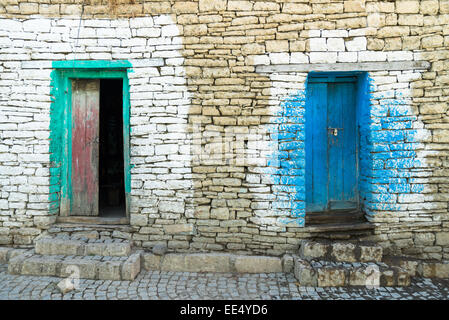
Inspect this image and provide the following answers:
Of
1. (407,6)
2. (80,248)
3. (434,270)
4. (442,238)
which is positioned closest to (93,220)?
(80,248)

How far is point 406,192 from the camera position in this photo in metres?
4.10

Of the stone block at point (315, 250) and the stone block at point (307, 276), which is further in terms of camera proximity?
the stone block at point (315, 250)

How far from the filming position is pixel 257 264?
13.3 ft

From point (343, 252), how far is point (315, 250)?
35 cm

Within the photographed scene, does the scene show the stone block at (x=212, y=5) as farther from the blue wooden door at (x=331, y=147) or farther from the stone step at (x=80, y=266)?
the stone step at (x=80, y=266)

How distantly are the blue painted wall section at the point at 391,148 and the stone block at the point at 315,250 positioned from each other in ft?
3.04

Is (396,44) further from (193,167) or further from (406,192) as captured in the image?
(193,167)

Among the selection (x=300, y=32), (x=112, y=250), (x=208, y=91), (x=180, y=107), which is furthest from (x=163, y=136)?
(x=300, y=32)

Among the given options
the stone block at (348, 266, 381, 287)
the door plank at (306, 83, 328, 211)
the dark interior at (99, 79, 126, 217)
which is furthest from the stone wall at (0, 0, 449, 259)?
the dark interior at (99, 79, 126, 217)

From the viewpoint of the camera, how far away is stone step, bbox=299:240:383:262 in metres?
3.87

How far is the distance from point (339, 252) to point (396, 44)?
2.88 meters

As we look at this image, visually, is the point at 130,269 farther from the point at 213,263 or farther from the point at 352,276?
the point at 352,276

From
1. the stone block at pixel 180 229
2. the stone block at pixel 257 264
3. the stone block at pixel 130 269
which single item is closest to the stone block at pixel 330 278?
the stone block at pixel 257 264

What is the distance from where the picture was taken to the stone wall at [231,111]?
407 centimetres
